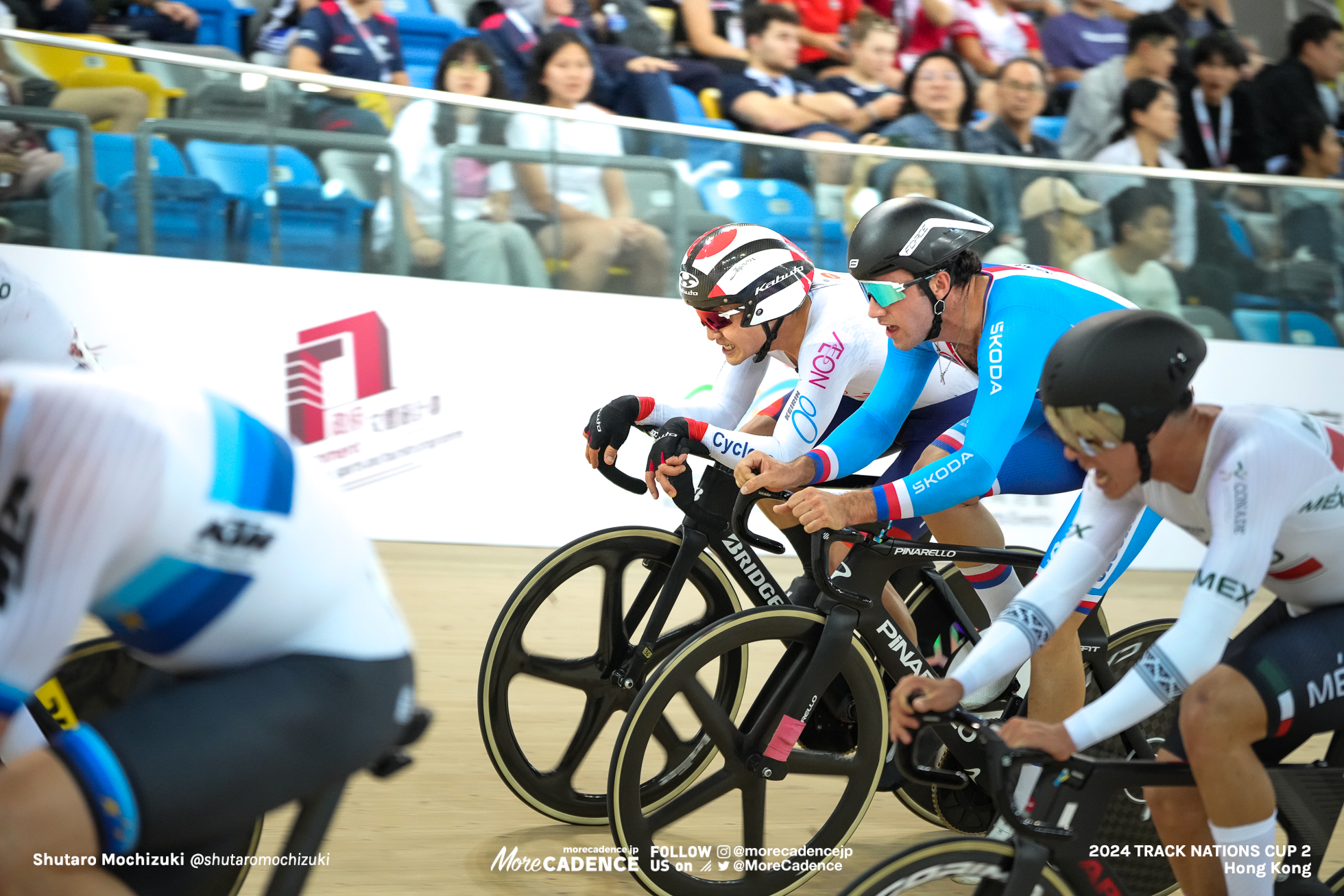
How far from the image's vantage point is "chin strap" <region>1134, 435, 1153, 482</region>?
201 cm

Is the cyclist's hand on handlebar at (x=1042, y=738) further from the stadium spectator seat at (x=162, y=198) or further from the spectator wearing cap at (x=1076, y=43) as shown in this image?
the spectator wearing cap at (x=1076, y=43)

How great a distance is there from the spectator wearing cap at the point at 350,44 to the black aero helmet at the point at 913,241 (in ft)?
15.5

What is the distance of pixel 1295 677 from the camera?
2053 mm

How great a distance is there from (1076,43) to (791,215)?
4228mm

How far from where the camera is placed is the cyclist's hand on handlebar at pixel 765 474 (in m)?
3.01

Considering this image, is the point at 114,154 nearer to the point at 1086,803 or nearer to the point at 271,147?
the point at 271,147

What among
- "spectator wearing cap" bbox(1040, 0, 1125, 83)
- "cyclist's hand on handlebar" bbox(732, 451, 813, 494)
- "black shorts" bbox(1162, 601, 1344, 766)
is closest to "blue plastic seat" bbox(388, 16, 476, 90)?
"spectator wearing cap" bbox(1040, 0, 1125, 83)

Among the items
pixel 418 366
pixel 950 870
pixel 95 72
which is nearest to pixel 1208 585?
pixel 950 870

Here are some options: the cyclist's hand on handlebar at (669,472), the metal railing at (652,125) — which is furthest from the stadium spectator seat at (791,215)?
the cyclist's hand on handlebar at (669,472)

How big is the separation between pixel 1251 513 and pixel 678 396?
185 inches

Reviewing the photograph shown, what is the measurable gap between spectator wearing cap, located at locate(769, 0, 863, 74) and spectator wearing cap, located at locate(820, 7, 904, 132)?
0.43ft

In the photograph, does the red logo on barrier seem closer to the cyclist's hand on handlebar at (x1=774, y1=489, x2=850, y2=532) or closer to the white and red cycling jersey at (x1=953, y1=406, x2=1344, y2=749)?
the cyclist's hand on handlebar at (x1=774, y1=489, x2=850, y2=532)

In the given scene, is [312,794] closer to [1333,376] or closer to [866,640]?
[866,640]

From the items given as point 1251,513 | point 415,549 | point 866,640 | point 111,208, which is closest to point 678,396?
point 415,549
